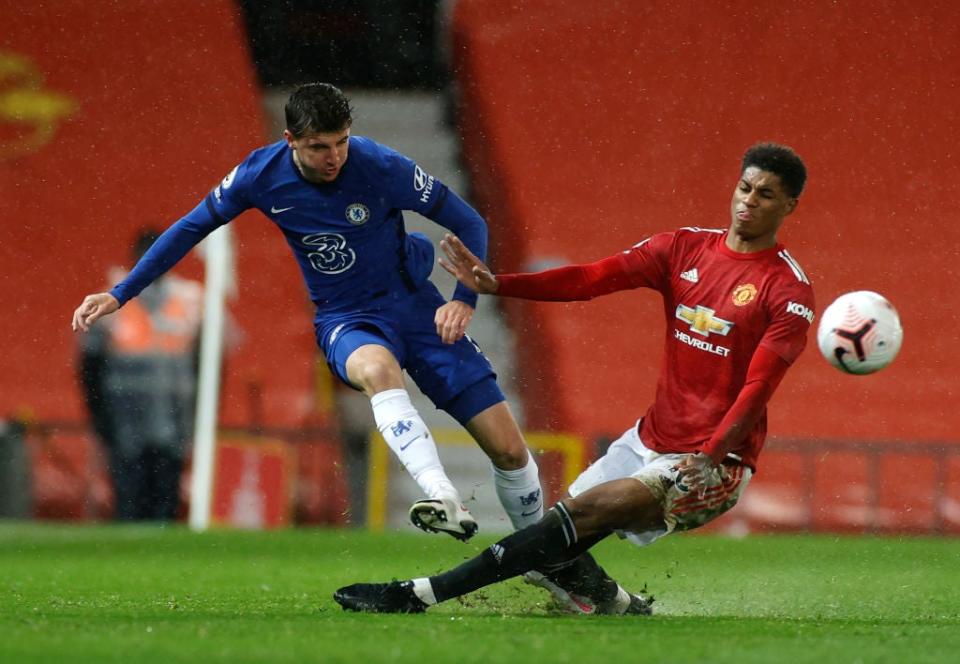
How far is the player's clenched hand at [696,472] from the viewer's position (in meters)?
4.73

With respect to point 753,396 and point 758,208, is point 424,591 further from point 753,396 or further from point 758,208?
point 758,208

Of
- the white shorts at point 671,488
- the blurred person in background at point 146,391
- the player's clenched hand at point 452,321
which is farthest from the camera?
the blurred person in background at point 146,391

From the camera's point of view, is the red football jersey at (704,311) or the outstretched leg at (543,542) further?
the red football jersey at (704,311)

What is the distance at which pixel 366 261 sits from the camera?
5.40 meters

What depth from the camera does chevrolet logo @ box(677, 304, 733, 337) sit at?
16.4 feet

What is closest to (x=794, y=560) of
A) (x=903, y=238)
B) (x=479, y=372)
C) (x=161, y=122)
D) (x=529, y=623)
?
(x=479, y=372)

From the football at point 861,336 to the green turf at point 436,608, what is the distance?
0.82 metres

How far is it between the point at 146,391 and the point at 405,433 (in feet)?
24.7

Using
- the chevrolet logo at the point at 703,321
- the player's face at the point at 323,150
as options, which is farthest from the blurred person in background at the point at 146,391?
the chevrolet logo at the point at 703,321

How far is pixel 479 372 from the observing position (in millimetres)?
5418

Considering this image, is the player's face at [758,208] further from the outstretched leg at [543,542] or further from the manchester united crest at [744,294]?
the outstretched leg at [543,542]


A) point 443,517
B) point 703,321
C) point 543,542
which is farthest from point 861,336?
point 443,517

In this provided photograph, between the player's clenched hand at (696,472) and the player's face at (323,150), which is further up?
the player's face at (323,150)

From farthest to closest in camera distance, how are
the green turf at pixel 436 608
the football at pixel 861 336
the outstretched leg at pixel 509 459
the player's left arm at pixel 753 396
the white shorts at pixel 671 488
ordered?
the outstretched leg at pixel 509 459, the football at pixel 861 336, the white shorts at pixel 671 488, the player's left arm at pixel 753 396, the green turf at pixel 436 608
